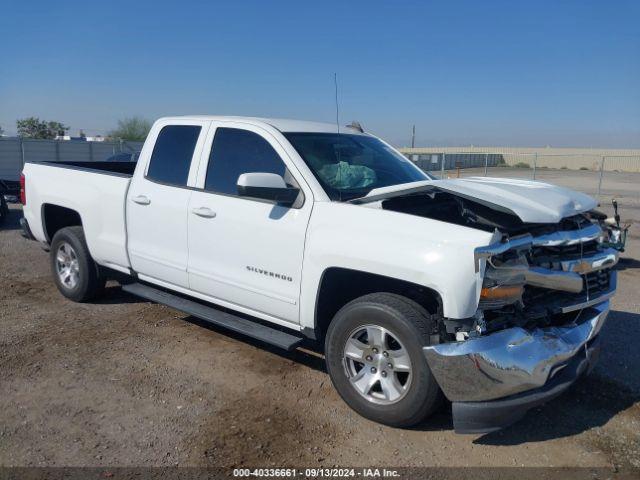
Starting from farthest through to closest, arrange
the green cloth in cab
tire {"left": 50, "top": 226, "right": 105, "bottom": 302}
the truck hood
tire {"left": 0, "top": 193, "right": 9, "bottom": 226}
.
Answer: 1. tire {"left": 0, "top": 193, "right": 9, "bottom": 226}
2. tire {"left": 50, "top": 226, "right": 105, "bottom": 302}
3. the green cloth in cab
4. the truck hood

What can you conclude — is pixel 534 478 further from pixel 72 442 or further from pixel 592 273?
pixel 72 442

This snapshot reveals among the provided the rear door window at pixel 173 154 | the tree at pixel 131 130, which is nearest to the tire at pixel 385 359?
the rear door window at pixel 173 154

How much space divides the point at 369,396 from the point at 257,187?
1580 mm

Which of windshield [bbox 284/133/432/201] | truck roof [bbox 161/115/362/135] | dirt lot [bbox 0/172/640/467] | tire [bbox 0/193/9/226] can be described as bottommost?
dirt lot [bbox 0/172/640/467]

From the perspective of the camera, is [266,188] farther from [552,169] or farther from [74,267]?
[552,169]

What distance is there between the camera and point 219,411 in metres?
4.00

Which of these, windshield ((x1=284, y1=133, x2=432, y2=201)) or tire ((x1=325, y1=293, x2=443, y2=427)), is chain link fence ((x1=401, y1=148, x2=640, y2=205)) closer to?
windshield ((x1=284, y1=133, x2=432, y2=201))

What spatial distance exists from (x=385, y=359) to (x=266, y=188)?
4.56 feet

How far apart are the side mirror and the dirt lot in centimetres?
145

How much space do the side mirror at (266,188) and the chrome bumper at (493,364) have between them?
4.85 ft

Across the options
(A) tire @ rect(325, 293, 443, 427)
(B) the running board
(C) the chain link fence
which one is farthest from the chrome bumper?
(C) the chain link fence

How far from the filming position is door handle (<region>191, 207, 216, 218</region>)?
15.1 feet

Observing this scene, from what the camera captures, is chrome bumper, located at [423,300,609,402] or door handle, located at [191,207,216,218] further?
door handle, located at [191,207,216,218]

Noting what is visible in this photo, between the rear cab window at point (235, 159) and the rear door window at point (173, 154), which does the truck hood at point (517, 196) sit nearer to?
the rear cab window at point (235, 159)
